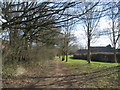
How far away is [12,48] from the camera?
909 cm

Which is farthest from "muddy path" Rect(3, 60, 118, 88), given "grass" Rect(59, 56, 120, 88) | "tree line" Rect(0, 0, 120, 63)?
"tree line" Rect(0, 0, 120, 63)

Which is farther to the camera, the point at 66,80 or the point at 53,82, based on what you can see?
the point at 66,80

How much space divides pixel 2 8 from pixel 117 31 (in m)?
13.0

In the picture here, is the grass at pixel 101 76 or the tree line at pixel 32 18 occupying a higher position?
the tree line at pixel 32 18

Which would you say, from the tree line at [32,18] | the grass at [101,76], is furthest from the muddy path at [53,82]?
the tree line at [32,18]

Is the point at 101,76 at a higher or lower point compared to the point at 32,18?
lower

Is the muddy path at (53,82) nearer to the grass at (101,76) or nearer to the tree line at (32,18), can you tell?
the grass at (101,76)

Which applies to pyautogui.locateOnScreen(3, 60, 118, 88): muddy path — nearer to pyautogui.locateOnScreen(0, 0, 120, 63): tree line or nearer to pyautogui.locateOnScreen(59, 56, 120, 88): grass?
pyautogui.locateOnScreen(59, 56, 120, 88): grass

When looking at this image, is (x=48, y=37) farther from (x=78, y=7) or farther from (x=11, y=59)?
(x=78, y=7)

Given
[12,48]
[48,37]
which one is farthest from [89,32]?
[12,48]

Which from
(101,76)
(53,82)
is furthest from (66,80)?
(101,76)

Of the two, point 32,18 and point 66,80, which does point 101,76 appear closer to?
point 66,80

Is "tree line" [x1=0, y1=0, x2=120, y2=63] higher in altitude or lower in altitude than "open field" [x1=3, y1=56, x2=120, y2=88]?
higher

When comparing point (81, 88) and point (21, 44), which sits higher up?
point (21, 44)
